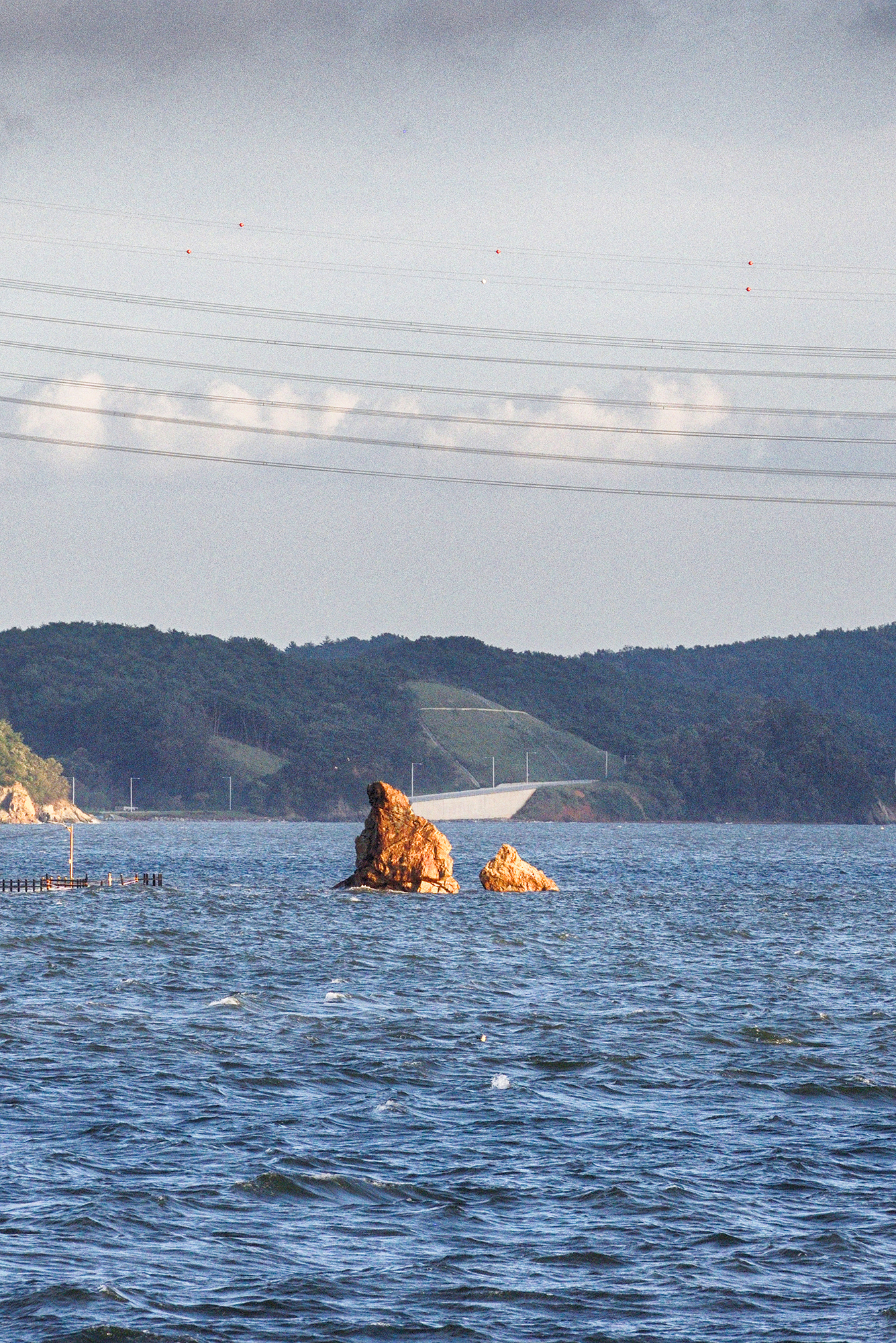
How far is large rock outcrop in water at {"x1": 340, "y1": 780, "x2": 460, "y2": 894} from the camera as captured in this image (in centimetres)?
12519

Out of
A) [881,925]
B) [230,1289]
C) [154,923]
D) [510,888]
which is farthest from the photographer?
[510,888]

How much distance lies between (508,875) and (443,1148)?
94.3 m

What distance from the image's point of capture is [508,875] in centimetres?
13038

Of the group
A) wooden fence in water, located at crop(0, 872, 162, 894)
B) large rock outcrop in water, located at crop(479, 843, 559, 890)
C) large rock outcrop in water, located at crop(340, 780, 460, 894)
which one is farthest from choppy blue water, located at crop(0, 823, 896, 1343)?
large rock outcrop in water, located at crop(479, 843, 559, 890)

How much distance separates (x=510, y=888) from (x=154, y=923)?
39.5 meters

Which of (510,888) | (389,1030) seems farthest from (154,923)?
(389,1030)

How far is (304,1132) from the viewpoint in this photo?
124ft

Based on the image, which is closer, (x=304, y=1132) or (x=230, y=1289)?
(x=230, y=1289)

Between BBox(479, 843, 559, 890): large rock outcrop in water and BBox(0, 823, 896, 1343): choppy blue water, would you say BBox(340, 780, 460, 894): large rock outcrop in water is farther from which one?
BBox(0, 823, 896, 1343): choppy blue water

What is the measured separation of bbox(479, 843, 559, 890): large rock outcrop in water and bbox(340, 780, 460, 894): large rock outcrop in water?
3125 millimetres

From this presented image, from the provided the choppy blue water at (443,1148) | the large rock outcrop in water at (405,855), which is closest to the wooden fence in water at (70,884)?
the large rock outcrop in water at (405,855)

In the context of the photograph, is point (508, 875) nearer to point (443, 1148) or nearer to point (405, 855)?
point (405, 855)

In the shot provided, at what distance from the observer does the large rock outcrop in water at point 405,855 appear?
125 meters

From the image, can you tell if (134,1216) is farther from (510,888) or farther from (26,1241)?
(510,888)
